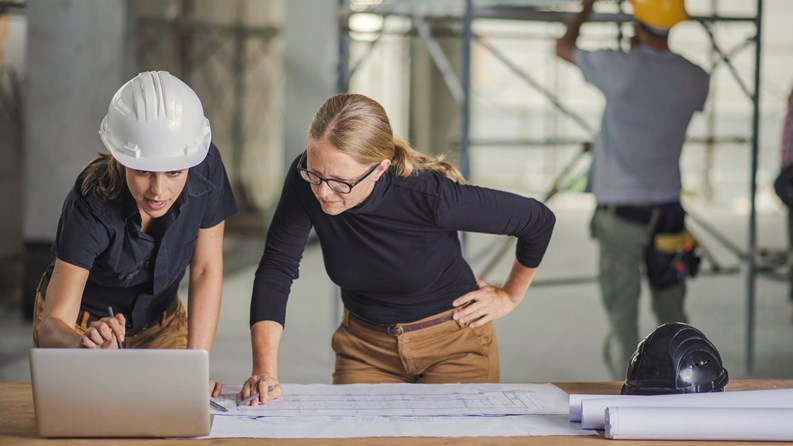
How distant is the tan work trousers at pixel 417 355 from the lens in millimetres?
2934

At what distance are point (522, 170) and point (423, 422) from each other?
19.0 meters

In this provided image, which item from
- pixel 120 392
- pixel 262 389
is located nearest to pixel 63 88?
pixel 262 389

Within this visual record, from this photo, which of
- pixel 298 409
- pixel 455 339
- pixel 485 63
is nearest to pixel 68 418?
pixel 298 409

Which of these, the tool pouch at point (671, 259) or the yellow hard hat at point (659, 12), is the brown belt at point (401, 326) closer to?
the tool pouch at point (671, 259)

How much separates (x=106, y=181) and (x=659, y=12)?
3301 millimetres

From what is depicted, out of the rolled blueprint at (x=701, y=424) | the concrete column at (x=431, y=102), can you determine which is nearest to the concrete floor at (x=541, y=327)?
the rolled blueprint at (x=701, y=424)

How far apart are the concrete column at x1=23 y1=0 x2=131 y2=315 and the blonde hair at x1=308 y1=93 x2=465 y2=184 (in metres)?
4.31

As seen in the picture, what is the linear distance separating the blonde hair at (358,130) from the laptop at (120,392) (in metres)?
0.74

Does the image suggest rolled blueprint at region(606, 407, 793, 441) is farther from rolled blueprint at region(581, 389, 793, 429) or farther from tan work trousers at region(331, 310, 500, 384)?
tan work trousers at region(331, 310, 500, 384)

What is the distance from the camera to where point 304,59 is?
10500mm

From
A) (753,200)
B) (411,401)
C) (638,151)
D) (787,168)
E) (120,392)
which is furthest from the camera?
(753,200)

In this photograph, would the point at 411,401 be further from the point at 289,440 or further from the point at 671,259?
the point at 671,259

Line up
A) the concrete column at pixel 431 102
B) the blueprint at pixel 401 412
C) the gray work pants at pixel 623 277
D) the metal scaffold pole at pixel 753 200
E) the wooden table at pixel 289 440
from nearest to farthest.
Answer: the wooden table at pixel 289 440 < the blueprint at pixel 401 412 < the gray work pants at pixel 623 277 < the metal scaffold pole at pixel 753 200 < the concrete column at pixel 431 102

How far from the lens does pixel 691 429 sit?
2.17 metres
